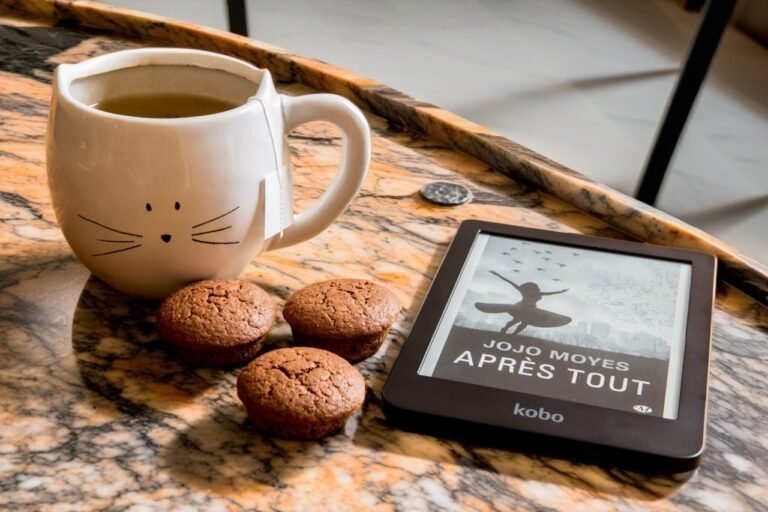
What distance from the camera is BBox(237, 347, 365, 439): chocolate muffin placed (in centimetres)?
55

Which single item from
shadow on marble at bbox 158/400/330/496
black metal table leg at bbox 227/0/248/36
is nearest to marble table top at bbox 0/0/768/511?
shadow on marble at bbox 158/400/330/496

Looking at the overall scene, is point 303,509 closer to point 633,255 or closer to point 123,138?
point 123,138

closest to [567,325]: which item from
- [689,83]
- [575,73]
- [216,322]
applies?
[216,322]

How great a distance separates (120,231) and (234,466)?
188mm

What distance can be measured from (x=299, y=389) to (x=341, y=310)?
0.28 ft

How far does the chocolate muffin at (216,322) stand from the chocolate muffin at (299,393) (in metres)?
0.03

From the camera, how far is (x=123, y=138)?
1.95ft

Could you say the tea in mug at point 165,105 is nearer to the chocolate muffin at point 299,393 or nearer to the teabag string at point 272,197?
the teabag string at point 272,197

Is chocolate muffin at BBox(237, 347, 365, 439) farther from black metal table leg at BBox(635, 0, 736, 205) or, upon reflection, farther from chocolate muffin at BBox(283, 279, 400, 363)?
black metal table leg at BBox(635, 0, 736, 205)

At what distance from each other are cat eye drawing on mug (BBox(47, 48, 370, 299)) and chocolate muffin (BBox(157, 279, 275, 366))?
0.03 metres

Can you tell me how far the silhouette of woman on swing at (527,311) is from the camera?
67 centimetres

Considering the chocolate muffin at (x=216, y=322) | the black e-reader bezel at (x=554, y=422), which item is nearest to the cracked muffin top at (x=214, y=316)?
the chocolate muffin at (x=216, y=322)

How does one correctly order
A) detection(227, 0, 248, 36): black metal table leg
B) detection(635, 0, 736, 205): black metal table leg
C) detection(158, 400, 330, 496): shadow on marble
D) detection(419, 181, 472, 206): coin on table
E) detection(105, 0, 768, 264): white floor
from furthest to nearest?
detection(105, 0, 768, 264): white floor → detection(227, 0, 248, 36): black metal table leg → detection(635, 0, 736, 205): black metal table leg → detection(419, 181, 472, 206): coin on table → detection(158, 400, 330, 496): shadow on marble

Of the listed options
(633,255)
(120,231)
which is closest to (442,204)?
(633,255)
